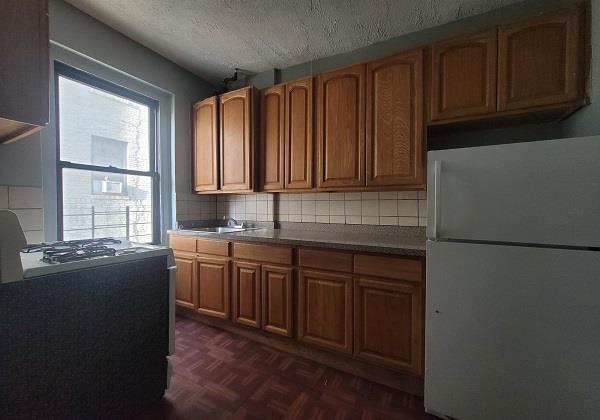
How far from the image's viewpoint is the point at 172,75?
2.61 meters

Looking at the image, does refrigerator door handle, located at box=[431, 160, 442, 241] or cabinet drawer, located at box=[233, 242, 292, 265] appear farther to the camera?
cabinet drawer, located at box=[233, 242, 292, 265]

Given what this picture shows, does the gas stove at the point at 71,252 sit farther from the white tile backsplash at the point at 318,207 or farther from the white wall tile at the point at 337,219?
the white wall tile at the point at 337,219

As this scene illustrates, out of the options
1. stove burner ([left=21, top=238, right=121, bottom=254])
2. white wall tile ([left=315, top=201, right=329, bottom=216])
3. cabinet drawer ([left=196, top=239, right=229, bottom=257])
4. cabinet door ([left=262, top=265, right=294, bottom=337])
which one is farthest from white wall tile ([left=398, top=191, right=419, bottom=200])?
stove burner ([left=21, top=238, right=121, bottom=254])

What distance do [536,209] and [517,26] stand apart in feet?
3.86

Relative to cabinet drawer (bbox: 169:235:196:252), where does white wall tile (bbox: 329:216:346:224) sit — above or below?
above

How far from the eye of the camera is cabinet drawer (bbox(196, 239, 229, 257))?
Answer: 2.24 metres

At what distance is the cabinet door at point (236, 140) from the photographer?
94.8 inches

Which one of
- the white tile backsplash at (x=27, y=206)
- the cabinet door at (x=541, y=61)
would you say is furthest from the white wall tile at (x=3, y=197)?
the cabinet door at (x=541, y=61)

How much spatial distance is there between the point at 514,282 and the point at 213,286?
6.98 feet

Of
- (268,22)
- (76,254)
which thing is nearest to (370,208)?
(268,22)

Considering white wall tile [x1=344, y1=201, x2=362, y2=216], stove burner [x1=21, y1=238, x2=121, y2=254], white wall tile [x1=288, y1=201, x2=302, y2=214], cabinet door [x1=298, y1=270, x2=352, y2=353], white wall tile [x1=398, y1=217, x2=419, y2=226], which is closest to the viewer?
stove burner [x1=21, y1=238, x2=121, y2=254]

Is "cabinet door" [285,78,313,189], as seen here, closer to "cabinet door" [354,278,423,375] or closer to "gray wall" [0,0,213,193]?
"cabinet door" [354,278,423,375]

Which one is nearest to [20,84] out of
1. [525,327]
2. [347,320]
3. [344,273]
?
[344,273]

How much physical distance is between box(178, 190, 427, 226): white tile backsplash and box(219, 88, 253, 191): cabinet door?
1.18ft
